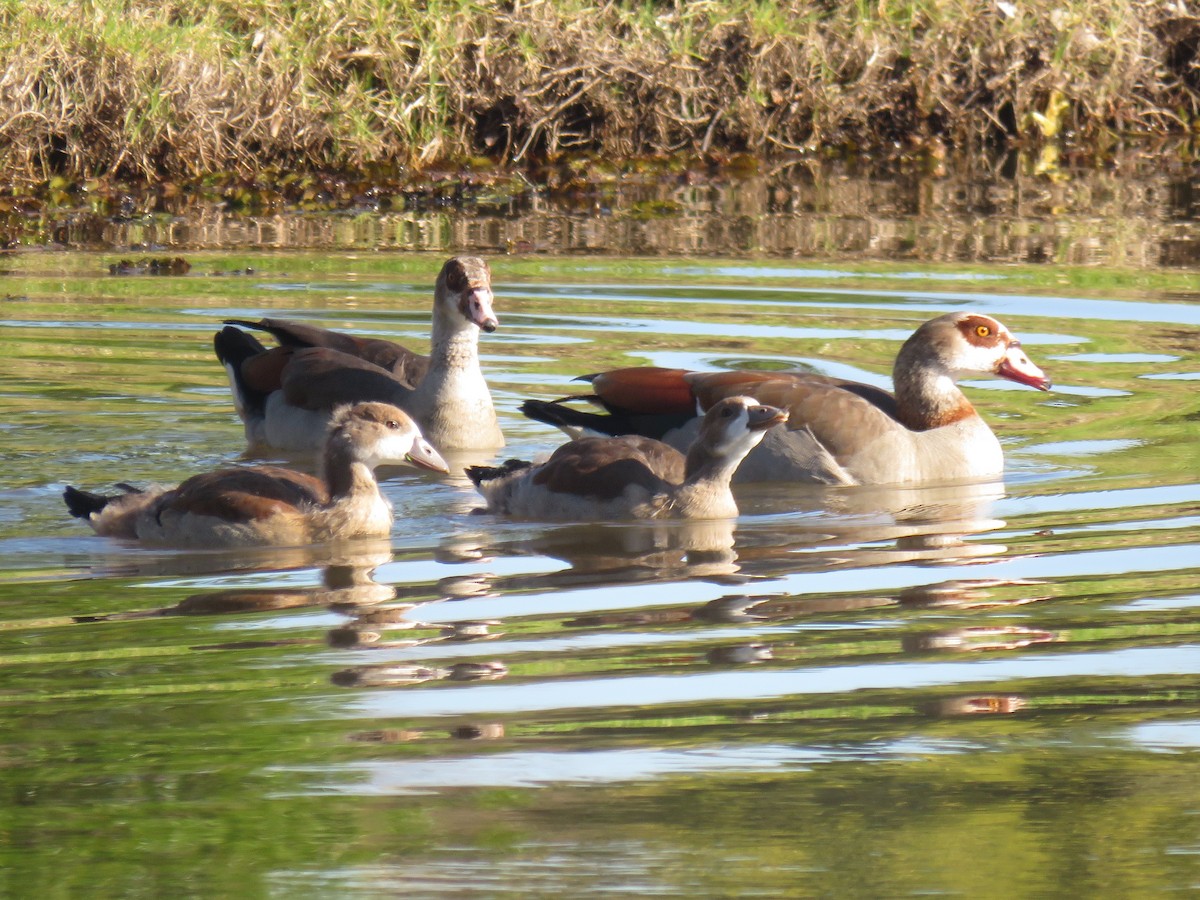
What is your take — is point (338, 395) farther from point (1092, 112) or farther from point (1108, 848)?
point (1092, 112)

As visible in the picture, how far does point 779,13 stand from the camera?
2070 centimetres

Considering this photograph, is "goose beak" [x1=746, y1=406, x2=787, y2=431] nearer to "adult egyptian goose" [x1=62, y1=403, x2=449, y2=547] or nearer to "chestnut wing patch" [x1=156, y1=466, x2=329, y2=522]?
"adult egyptian goose" [x1=62, y1=403, x2=449, y2=547]

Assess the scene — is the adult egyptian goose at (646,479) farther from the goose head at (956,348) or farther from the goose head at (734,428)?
the goose head at (956,348)

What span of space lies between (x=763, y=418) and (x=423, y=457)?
1385 millimetres

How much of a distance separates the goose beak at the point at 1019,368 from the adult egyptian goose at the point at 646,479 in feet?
6.25

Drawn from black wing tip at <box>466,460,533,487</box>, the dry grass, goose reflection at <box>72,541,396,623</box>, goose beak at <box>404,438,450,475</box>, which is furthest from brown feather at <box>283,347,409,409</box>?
the dry grass

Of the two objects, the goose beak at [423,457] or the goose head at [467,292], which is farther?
the goose head at [467,292]

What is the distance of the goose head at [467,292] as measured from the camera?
34.3ft

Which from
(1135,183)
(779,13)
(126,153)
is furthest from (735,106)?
(126,153)

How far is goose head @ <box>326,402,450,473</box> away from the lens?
27.0ft

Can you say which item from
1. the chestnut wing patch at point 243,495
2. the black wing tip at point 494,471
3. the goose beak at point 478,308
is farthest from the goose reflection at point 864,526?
the goose beak at point 478,308

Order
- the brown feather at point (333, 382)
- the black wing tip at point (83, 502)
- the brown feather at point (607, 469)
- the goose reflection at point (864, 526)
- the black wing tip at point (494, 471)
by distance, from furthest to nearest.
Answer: the brown feather at point (333, 382) → the black wing tip at point (494, 471) → the brown feather at point (607, 469) → the black wing tip at point (83, 502) → the goose reflection at point (864, 526)

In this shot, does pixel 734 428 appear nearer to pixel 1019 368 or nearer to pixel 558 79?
pixel 1019 368

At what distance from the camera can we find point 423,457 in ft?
27.9
